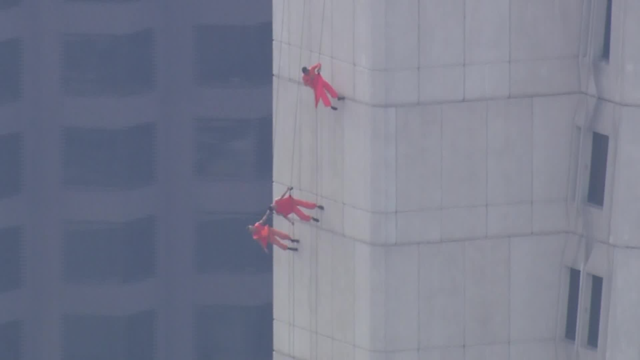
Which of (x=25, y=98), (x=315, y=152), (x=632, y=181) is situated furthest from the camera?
(x=25, y=98)

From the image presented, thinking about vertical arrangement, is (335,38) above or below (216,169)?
above

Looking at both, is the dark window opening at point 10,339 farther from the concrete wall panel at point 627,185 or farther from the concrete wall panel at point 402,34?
the concrete wall panel at point 627,185

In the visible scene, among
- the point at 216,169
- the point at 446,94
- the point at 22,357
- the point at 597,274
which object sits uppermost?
the point at 446,94

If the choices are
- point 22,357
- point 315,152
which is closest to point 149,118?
point 22,357

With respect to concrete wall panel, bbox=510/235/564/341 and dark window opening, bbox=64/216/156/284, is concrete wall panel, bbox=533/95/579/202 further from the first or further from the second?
dark window opening, bbox=64/216/156/284

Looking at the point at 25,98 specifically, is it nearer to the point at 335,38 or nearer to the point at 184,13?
the point at 184,13
